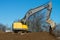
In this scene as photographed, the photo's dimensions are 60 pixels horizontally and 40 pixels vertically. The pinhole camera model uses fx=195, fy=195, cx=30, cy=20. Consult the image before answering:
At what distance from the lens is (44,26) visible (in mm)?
59062

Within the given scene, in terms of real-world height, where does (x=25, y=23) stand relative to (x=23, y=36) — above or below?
above

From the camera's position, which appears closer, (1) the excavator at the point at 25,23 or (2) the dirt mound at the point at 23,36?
(2) the dirt mound at the point at 23,36

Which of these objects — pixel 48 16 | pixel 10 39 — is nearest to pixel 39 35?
pixel 48 16

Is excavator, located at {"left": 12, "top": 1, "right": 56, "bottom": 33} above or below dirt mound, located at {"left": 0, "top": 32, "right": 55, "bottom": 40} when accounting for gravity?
above

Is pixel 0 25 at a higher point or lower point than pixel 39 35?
higher

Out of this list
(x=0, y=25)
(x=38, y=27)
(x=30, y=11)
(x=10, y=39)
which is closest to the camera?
(x=10, y=39)

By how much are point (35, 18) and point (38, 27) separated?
3.05 m

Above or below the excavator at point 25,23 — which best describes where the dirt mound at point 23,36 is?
below

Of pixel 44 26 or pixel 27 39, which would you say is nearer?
pixel 27 39

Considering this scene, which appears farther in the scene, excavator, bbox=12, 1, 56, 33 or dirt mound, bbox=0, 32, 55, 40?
excavator, bbox=12, 1, 56, 33

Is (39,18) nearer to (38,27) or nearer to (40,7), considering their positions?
(38,27)

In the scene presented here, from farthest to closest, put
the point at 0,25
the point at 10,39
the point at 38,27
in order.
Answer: the point at 0,25
the point at 38,27
the point at 10,39

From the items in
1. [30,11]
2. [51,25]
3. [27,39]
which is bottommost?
[27,39]

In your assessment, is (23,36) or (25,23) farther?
(25,23)
